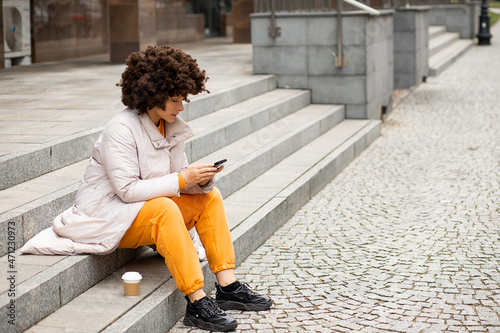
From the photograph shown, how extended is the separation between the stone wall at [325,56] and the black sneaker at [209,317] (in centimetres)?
691

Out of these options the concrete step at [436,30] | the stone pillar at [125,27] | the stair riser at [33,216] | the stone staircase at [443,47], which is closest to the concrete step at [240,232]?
the stair riser at [33,216]

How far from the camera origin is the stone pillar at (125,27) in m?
12.1

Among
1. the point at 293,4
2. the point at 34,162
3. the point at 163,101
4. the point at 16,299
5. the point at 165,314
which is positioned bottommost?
the point at 165,314

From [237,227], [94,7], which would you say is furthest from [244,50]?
[237,227]

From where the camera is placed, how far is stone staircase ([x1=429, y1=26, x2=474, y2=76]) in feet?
60.6

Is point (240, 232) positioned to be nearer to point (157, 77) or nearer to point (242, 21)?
point (157, 77)

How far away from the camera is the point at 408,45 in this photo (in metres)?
15.0

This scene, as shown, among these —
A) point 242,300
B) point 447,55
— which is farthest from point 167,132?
point 447,55

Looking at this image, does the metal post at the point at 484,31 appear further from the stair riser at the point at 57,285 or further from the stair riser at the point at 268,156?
the stair riser at the point at 57,285

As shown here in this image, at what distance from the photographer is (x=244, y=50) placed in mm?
15383

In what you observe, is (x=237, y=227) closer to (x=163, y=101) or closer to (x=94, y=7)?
(x=163, y=101)

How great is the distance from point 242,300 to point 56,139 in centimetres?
220

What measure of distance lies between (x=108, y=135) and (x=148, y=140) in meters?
0.24

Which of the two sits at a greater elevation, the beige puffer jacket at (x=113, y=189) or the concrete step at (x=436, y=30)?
the concrete step at (x=436, y=30)
